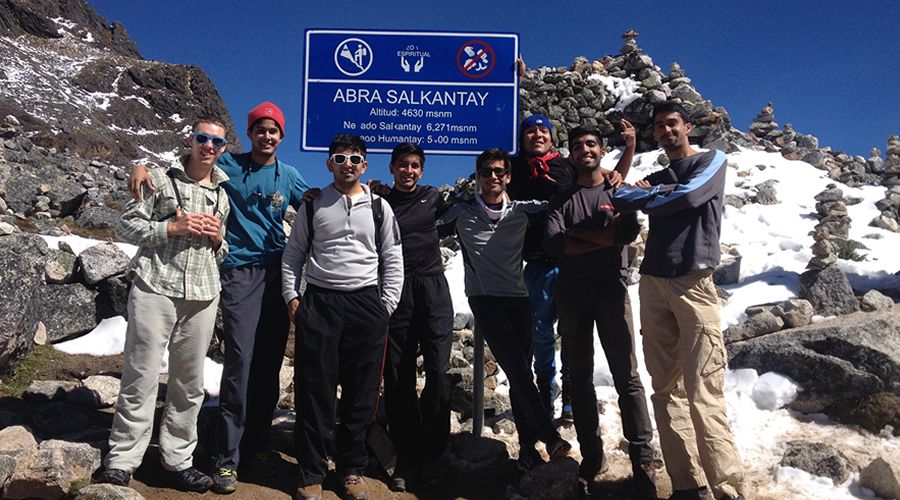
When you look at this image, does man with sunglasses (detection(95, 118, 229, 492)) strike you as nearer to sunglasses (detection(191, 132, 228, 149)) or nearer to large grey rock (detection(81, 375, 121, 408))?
sunglasses (detection(191, 132, 228, 149))

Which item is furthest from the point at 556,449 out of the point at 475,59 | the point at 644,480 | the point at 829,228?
the point at 829,228

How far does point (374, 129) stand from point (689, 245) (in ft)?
9.68

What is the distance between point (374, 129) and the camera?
5332mm

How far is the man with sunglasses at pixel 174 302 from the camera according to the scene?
3.96 m

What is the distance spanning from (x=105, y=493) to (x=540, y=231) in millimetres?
3735

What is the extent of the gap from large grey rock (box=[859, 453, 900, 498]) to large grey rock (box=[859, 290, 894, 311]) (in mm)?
Answer: 3321

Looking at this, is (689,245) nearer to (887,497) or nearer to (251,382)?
(887,497)

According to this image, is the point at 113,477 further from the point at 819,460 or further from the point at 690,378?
the point at 819,460

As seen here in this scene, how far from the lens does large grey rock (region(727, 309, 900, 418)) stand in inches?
207

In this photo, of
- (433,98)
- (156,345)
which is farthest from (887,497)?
(156,345)

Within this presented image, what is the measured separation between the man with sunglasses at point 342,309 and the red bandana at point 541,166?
139cm

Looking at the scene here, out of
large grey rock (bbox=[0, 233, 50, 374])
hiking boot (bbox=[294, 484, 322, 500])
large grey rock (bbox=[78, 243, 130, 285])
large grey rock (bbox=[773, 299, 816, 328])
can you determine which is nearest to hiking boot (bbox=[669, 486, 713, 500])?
hiking boot (bbox=[294, 484, 322, 500])

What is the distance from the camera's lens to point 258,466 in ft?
14.9

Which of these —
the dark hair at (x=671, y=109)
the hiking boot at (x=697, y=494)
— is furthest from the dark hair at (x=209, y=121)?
the hiking boot at (x=697, y=494)
